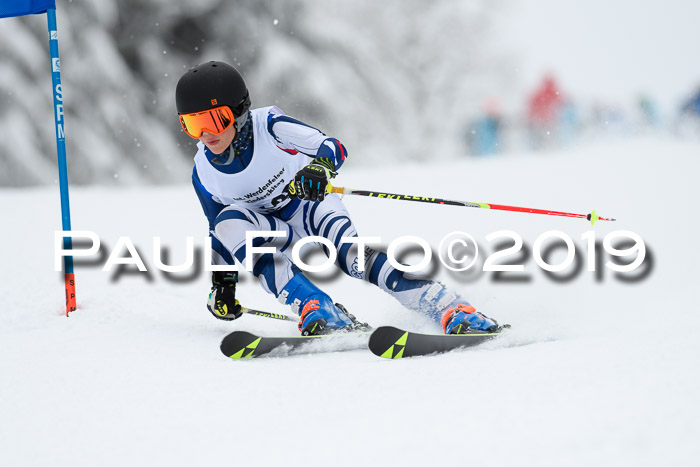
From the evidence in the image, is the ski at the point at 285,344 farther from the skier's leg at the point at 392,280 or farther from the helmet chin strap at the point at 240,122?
the helmet chin strap at the point at 240,122

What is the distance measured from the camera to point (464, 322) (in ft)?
10.2

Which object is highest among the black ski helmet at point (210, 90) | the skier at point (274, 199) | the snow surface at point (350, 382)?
the black ski helmet at point (210, 90)

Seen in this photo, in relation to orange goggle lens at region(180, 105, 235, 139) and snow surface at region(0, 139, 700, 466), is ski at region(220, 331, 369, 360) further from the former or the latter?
orange goggle lens at region(180, 105, 235, 139)

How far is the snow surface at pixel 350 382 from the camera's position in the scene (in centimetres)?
178

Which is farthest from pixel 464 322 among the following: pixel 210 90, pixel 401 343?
pixel 210 90

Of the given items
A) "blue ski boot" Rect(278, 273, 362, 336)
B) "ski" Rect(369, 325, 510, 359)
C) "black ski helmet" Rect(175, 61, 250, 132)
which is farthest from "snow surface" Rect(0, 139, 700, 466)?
"black ski helmet" Rect(175, 61, 250, 132)

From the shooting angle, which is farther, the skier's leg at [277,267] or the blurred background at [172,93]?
the blurred background at [172,93]

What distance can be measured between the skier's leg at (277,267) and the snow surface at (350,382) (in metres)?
0.28

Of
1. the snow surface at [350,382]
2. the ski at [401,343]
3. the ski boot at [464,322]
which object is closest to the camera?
the snow surface at [350,382]

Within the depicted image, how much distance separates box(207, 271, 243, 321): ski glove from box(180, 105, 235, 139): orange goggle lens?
32.4 inches

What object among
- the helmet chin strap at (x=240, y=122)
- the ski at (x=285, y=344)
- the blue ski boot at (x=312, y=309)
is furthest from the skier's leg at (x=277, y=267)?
the helmet chin strap at (x=240, y=122)

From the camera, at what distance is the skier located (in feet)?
10.1

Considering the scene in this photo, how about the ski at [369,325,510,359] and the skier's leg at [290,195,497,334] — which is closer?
the ski at [369,325,510,359]

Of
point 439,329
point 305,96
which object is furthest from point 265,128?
point 305,96
